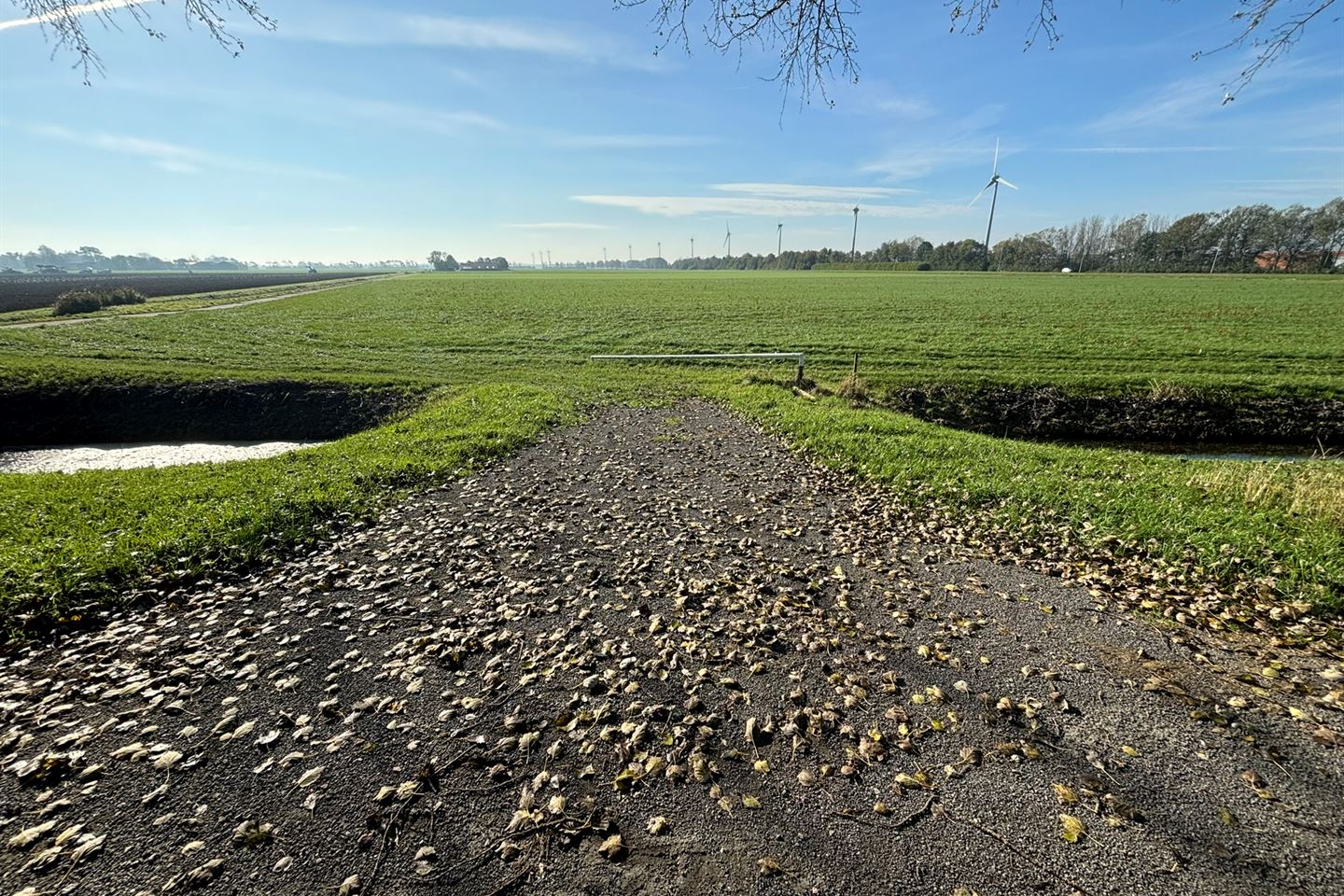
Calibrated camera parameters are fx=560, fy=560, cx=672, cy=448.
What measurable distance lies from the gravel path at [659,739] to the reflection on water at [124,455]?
12.1 metres

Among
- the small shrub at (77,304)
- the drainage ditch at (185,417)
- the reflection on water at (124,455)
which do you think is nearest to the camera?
the reflection on water at (124,455)

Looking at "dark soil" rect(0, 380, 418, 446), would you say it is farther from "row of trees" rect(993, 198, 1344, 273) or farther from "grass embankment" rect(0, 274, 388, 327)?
"row of trees" rect(993, 198, 1344, 273)

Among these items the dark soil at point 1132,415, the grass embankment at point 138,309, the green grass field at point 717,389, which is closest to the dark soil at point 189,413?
A: the green grass field at point 717,389

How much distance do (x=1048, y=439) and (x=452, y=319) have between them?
39.7 m

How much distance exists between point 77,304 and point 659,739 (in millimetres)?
63314

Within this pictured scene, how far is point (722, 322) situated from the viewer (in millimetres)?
42250

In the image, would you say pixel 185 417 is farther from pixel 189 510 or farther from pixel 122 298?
pixel 122 298

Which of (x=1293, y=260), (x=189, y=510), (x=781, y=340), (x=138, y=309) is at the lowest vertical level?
(x=189, y=510)

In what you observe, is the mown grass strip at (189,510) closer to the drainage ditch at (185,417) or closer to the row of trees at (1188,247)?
the drainage ditch at (185,417)

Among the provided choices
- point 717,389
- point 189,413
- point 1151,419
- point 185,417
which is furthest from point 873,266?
point 185,417

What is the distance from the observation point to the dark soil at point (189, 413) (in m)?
Answer: 19.8

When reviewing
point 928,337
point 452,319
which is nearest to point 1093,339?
point 928,337

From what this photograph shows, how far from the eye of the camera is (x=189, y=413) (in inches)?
821

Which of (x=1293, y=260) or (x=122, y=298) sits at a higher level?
(x=1293, y=260)
